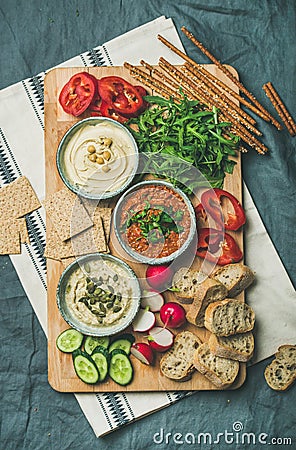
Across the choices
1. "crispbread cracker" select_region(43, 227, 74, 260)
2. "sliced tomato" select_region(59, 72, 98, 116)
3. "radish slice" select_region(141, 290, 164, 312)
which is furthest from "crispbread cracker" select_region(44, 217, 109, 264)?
"sliced tomato" select_region(59, 72, 98, 116)

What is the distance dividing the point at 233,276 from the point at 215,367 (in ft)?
1.73

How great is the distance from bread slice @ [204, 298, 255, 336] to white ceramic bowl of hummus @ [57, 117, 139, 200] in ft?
2.83

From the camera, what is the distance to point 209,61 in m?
4.32

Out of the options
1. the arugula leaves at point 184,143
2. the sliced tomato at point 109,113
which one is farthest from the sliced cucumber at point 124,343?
the sliced tomato at point 109,113

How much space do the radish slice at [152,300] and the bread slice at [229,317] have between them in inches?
11.0

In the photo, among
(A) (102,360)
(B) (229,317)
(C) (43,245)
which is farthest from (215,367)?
(C) (43,245)

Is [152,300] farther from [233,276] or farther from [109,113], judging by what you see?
[109,113]

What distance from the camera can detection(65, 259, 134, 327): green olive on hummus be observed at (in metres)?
4.04

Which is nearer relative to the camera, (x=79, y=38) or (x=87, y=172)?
(x=87, y=172)

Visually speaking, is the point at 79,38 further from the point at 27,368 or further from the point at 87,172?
the point at 27,368

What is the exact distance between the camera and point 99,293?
404 centimetres

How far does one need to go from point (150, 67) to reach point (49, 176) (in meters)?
0.88

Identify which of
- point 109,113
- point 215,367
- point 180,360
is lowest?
point 215,367

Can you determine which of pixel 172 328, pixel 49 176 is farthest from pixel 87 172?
pixel 172 328
